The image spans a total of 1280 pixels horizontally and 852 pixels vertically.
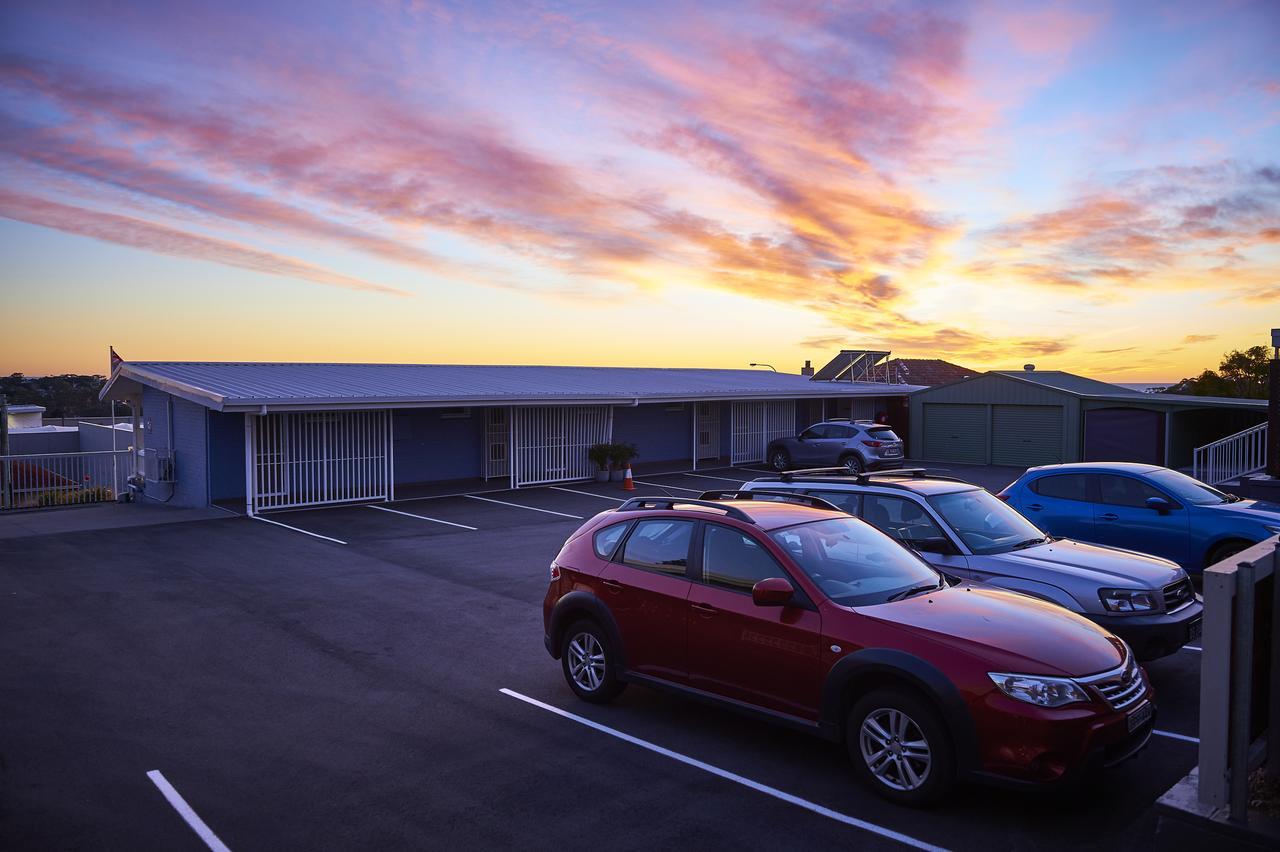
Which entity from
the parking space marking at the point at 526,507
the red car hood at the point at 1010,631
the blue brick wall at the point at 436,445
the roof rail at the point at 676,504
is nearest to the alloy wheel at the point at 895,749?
the red car hood at the point at 1010,631

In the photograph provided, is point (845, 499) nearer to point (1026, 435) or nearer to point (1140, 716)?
point (1140, 716)

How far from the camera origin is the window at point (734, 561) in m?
6.07

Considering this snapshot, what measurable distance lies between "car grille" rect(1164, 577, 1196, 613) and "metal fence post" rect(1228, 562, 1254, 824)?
3.65 meters

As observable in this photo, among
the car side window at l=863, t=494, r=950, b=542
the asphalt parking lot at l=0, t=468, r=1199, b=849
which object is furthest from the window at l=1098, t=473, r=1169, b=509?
the car side window at l=863, t=494, r=950, b=542

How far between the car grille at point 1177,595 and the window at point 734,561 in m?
3.76

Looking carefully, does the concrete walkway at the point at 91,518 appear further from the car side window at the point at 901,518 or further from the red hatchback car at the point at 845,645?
the car side window at the point at 901,518

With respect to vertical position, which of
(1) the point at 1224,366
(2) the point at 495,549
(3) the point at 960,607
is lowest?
(2) the point at 495,549

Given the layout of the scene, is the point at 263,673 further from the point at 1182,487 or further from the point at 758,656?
the point at 1182,487

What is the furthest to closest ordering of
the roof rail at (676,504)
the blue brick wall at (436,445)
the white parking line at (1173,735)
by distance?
the blue brick wall at (436,445)
the roof rail at (676,504)
the white parking line at (1173,735)

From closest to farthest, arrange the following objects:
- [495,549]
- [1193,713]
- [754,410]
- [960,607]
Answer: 1. [960,607]
2. [1193,713]
3. [495,549]
4. [754,410]

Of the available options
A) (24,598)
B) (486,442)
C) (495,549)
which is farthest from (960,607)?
(486,442)

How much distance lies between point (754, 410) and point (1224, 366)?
24563 millimetres

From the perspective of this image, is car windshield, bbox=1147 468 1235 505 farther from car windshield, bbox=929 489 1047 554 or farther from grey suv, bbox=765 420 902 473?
grey suv, bbox=765 420 902 473

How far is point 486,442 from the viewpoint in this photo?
78.2 feet
